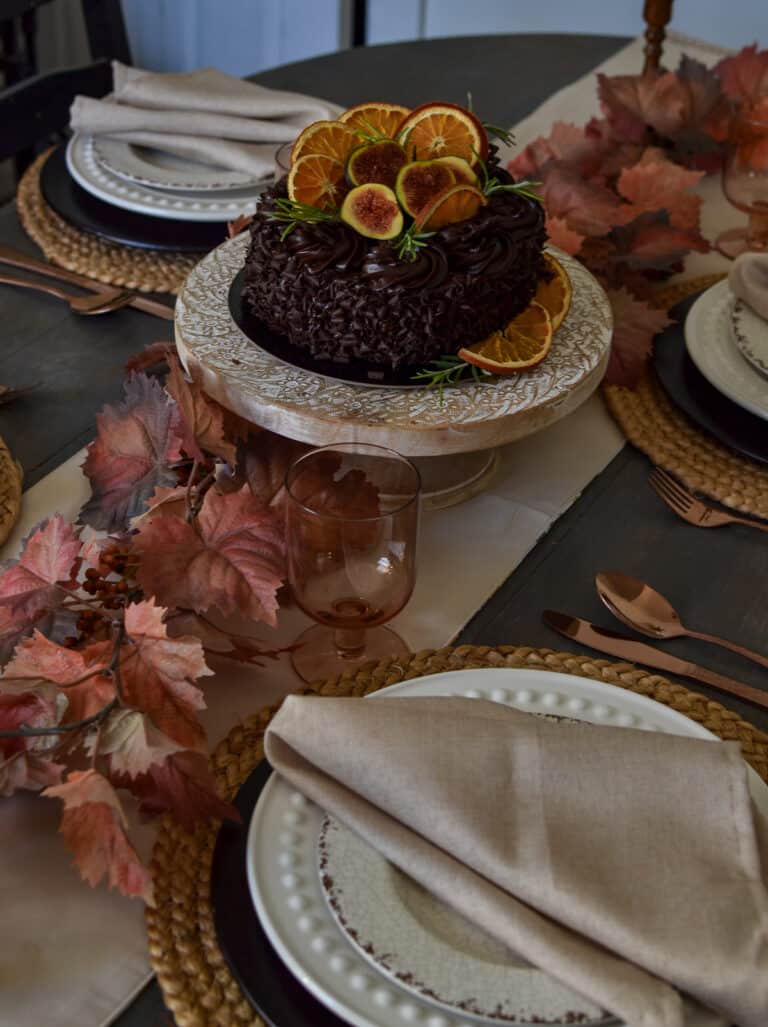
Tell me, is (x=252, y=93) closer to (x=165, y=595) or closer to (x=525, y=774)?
(x=165, y=595)

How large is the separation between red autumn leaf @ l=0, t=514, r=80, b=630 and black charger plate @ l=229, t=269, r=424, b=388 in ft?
0.87

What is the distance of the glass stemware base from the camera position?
878mm

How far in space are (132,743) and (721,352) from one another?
745 millimetres

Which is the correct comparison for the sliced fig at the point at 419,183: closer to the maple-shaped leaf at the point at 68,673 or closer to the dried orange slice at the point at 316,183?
the dried orange slice at the point at 316,183

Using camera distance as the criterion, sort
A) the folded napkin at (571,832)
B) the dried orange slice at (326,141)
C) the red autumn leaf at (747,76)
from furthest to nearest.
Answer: the red autumn leaf at (747,76) < the dried orange slice at (326,141) < the folded napkin at (571,832)

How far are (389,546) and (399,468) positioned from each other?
0.07 metres

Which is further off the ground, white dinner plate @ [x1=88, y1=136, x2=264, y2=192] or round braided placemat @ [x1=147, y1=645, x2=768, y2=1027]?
white dinner plate @ [x1=88, y1=136, x2=264, y2=192]

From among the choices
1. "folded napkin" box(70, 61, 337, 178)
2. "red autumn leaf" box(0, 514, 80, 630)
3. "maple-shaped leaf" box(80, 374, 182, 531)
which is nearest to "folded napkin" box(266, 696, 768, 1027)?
"red autumn leaf" box(0, 514, 80, 630)

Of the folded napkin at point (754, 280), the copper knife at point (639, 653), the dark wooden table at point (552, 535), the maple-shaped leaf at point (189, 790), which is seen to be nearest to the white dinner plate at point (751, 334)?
the folded napkin at point (754, 280)

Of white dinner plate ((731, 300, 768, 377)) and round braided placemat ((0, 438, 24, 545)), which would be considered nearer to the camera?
round braided placemat ((0, 438, 24, 545))

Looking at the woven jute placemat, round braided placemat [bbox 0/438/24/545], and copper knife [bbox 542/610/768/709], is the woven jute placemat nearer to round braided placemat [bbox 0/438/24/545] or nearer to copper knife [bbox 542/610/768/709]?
copper knife [bbox 542/610/768/709]

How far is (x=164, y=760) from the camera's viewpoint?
696mm

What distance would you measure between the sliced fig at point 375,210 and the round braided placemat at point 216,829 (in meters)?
0.36

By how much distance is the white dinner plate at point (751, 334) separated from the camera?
1.12 metres
